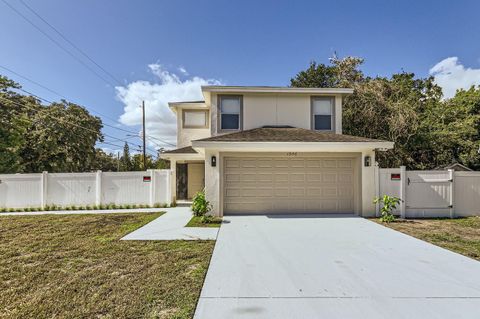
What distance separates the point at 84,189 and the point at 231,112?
7594 millimetres

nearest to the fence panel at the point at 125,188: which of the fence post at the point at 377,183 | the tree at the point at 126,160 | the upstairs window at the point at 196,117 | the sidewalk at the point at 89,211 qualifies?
the sidewalk at the point at 89,211

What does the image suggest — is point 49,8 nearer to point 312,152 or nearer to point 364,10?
point 312,152

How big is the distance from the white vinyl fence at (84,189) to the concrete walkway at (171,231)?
2861mm

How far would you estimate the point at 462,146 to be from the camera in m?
14.3

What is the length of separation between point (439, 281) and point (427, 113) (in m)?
15.4

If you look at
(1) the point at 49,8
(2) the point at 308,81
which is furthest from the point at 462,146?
(1) the point at 49,8

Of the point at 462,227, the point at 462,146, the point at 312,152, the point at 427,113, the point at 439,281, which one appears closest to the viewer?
the point at 439,281

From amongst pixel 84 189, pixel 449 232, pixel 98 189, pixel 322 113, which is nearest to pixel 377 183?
pixel 449 232

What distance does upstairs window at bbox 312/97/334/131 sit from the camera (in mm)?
10859

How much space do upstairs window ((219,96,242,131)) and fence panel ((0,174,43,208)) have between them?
8704 mm

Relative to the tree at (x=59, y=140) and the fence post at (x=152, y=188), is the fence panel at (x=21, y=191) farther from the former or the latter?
the tree at (x=59, y=140)

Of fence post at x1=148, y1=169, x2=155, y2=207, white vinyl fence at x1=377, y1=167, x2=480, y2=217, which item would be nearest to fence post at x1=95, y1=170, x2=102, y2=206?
fence post at x1=148, y1=169, x2=155, y2=207

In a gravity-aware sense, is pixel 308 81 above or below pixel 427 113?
above

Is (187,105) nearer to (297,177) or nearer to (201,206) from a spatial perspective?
(201,206)
